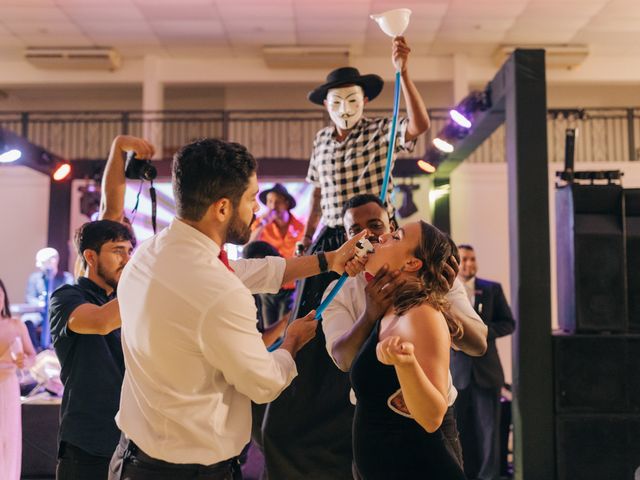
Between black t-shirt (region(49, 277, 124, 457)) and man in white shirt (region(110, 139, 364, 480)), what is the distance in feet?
1.98

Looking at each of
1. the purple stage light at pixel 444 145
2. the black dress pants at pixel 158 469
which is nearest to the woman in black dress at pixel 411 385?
the black dress pants at pixel 158 469

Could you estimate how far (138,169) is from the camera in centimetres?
273

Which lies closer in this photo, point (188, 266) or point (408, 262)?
point (188, 266)

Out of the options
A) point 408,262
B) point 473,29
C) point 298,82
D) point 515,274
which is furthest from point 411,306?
point 298,82

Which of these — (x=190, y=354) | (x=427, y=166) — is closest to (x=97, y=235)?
(x=190, y=354)

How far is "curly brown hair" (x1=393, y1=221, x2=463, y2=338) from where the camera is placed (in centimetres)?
192

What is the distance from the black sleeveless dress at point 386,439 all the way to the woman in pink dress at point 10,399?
7.33 feet

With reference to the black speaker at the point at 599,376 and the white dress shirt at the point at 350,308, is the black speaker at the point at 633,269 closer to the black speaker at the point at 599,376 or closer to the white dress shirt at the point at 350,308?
the black speaker at the point at 599,376

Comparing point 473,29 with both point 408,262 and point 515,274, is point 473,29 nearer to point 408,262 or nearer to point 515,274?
point 515,274

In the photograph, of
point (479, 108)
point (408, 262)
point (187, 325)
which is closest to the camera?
point (187, 325)

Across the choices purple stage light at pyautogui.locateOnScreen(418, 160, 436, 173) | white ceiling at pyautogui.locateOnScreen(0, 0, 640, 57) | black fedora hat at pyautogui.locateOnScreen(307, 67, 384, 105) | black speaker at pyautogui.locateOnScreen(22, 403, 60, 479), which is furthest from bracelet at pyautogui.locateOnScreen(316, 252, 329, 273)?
white ceiling at pyautogui.locateOnScreen(0, 0, 640, 57)

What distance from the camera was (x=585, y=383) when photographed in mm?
3973

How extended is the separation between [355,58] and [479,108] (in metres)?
7.24

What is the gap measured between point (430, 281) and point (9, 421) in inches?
99.9
